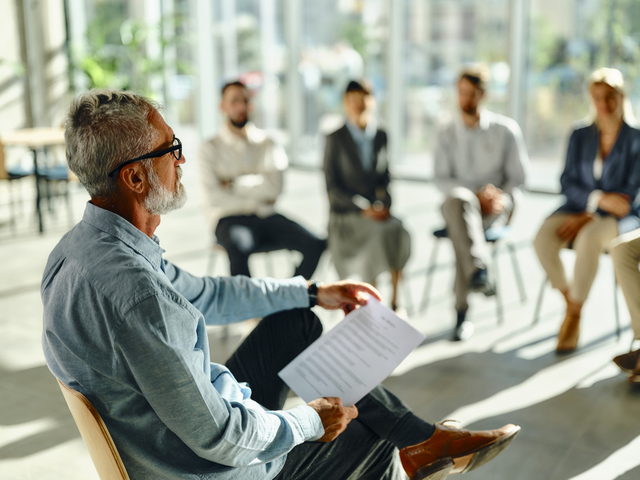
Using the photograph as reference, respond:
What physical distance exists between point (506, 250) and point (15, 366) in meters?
3.52

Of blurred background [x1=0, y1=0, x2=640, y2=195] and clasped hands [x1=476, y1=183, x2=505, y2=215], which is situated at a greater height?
blurred background [x1=0, y1=0, x2=640, y2=195]

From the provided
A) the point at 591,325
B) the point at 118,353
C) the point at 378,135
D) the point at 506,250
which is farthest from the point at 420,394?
the point at 506,250

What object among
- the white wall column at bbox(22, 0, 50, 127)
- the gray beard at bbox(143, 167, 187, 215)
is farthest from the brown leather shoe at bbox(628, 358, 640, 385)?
the white wall column at bbox(22, 0, 50, 127)

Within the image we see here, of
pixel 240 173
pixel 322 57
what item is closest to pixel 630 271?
pixel 240 173

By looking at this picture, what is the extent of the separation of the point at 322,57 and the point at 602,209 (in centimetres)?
623

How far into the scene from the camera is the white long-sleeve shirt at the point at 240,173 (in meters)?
3.67

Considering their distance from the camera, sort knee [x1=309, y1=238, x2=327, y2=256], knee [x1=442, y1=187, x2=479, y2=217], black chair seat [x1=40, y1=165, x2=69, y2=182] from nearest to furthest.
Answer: knee [x1=442, y1=187, x2=479, y2=217] < knee [x1=309, y1=238, x2=327, y2=256] < black chair seat [x1=40, y1=165, x2=69, y2=182]

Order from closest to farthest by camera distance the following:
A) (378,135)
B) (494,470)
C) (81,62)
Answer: (494,470), (378,135), (81,62)

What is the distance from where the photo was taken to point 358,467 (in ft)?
5.14

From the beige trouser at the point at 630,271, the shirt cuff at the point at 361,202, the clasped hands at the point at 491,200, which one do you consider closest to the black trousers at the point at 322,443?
the beige trouser at the point at 630,271

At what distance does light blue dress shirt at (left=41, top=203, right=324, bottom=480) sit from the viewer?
1157mm

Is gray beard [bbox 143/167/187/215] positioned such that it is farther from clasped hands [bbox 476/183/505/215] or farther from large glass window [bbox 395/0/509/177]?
large glass window [bbox 395/0/509/177]

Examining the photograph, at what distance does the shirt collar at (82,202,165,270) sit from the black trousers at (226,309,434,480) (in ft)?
1.68

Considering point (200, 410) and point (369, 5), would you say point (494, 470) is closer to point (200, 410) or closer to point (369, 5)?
point (200, 410)
